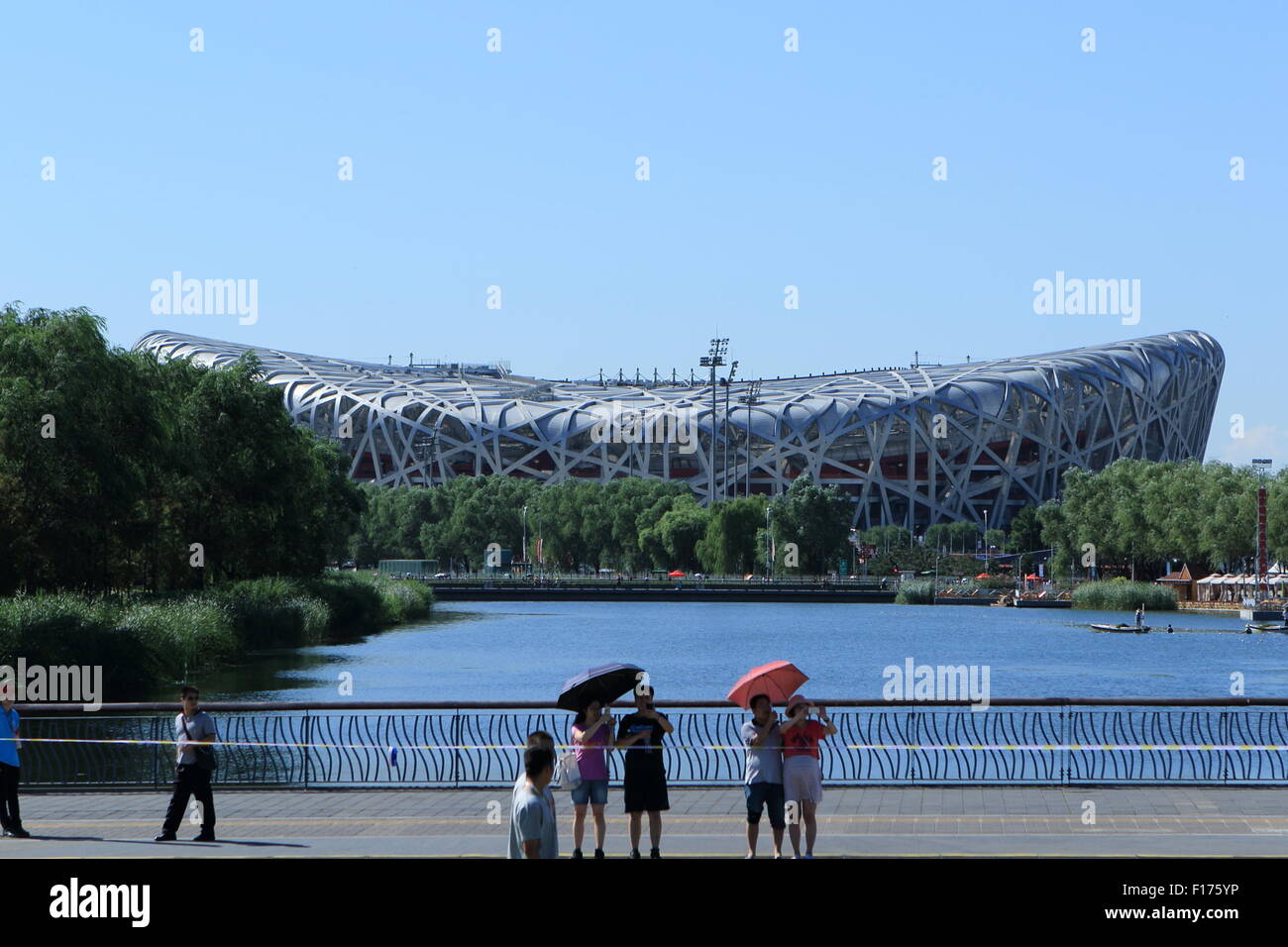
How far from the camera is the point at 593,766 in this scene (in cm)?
1352

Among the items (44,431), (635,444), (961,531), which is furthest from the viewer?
(635,444)

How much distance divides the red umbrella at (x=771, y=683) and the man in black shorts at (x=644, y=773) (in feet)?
2.34

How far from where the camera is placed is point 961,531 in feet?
475

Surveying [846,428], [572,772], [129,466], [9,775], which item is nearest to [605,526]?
[846,428]

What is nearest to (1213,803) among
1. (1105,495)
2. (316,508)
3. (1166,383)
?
(316,508)

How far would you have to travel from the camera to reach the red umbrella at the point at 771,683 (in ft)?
44.8

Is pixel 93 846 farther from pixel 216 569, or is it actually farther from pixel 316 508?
pixel 316 508

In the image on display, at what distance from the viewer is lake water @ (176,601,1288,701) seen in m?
42.1
